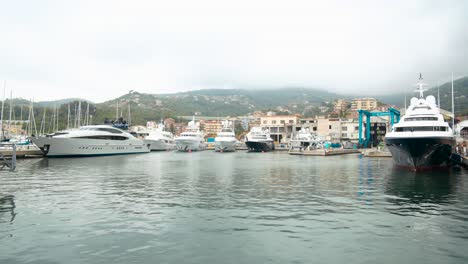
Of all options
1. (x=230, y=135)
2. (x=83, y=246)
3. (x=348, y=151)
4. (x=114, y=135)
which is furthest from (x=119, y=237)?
(x=230, y=135)

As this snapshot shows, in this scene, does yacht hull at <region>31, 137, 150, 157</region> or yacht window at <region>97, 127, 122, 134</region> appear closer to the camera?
yacht hull at <region>31, 137, 150, 157</region>

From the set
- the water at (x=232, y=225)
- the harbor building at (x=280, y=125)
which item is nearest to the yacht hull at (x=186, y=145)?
the harbor building at (x=280, y=125)

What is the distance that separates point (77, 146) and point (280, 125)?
3899 inches

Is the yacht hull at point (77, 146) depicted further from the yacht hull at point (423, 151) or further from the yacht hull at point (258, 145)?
the yacht hull at point (423, 151)

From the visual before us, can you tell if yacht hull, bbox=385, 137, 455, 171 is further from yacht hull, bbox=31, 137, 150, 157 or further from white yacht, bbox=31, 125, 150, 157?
white yacht, bbox=31, 125, 150, 157

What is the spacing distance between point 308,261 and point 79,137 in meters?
66.1

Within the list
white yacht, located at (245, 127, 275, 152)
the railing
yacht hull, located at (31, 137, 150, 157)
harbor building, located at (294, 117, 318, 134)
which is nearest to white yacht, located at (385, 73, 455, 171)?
the railing

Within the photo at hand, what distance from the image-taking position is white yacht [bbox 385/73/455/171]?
35.9m

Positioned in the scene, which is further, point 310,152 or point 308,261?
point 310,152

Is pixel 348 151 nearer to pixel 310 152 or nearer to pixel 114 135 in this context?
pixel 310 152

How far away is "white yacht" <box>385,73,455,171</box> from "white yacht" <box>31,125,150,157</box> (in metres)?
56.2

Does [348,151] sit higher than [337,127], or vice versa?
[337,127]

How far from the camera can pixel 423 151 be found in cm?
3628

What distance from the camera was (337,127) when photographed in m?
134
